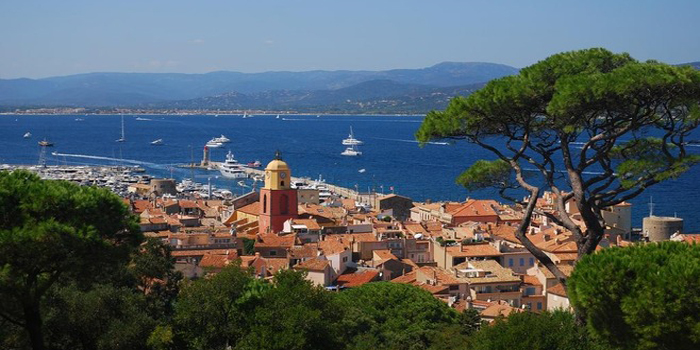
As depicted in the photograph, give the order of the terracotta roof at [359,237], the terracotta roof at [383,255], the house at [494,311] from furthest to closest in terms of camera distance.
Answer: the terracotta roof at [359,237], the terracotta roof at [383,255], the house at [494,311]

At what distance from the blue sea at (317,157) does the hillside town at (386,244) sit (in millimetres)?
9043

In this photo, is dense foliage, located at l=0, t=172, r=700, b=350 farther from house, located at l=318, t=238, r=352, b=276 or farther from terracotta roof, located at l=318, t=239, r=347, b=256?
terracotta roof, located at l=318, t=239, r=347, b=256

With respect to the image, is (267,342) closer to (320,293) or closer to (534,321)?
(320,293)

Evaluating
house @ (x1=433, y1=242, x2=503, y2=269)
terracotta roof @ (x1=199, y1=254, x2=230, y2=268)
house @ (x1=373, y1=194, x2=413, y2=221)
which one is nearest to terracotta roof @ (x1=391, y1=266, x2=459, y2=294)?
house @ (x1=433, y1=242, x2=503, y2=269)

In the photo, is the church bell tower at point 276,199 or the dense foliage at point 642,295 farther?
the church bell tower at point 276,199

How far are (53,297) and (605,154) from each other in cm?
746

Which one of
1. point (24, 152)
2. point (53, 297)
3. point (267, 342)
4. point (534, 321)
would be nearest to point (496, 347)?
point (534, 321)

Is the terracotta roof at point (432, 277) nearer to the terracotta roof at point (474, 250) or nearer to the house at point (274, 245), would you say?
the terracotta roof at point (474, 250)

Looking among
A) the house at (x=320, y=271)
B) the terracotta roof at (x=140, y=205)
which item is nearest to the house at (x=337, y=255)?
the house at (x=320, y=271)

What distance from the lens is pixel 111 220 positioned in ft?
36.6

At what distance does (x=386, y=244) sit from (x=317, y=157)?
251 ft

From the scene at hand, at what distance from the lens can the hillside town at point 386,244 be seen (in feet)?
88.9

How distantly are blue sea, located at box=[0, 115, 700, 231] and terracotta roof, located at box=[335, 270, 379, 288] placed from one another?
22.9m

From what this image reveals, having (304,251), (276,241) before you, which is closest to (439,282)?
(304,251)
